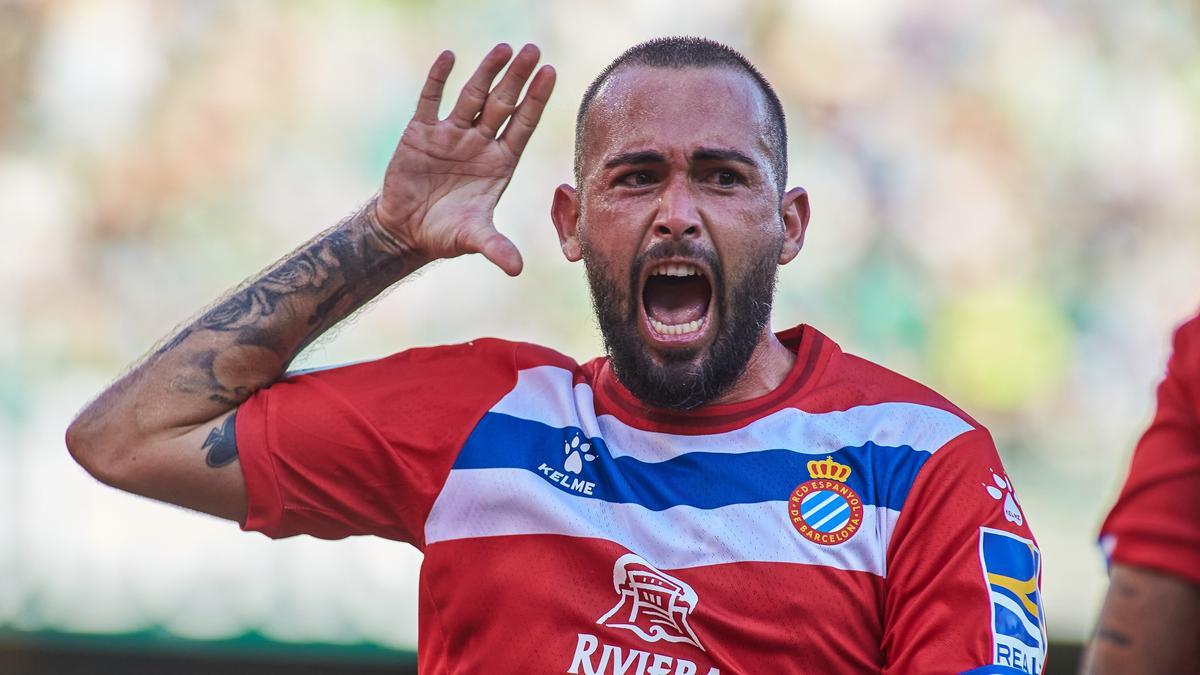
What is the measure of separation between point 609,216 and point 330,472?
0.74 meters

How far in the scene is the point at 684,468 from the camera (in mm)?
2645

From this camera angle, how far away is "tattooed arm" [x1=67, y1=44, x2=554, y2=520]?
2699 mm

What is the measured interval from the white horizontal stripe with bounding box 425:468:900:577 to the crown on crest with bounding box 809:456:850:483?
8 cm

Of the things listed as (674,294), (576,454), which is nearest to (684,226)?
(674,294)

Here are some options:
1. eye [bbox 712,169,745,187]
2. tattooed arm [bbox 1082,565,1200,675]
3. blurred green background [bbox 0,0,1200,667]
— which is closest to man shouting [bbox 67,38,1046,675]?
eye [bbox 712,169,745,187]

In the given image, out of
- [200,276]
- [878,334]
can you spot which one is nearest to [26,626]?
[200,276]

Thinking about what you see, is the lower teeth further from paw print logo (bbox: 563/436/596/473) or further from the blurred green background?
the blurred green background

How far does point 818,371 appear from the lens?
276cm

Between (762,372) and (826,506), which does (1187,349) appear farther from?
(762,372)

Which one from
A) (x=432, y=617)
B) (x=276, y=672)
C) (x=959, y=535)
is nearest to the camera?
(x=959, y=535)

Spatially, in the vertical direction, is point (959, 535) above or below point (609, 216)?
below

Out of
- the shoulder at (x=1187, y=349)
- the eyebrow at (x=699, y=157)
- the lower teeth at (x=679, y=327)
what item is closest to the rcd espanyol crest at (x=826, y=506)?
the lower teeth at (x=679, y=327)

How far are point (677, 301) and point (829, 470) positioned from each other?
544 millimetres

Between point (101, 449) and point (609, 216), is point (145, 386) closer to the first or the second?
point (101, 449)
